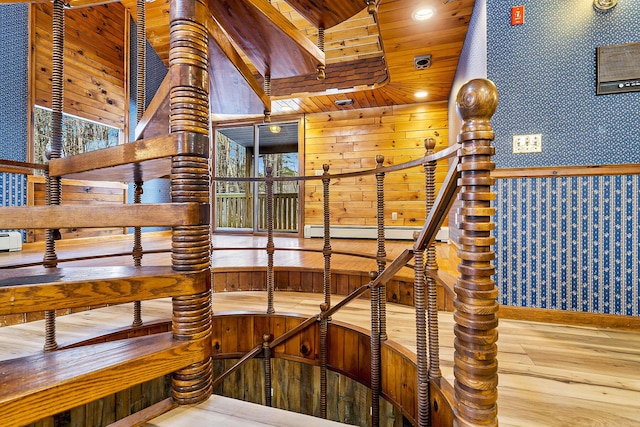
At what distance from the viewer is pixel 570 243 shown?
6.44ft

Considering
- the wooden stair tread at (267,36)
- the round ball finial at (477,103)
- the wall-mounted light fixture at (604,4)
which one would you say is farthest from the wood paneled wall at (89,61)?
the wall-mounted light fixture at (604,4)

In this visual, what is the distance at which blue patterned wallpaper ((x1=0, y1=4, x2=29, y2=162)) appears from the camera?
385cm

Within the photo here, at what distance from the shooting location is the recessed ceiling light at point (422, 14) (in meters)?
2.50

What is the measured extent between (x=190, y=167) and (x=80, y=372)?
553mm

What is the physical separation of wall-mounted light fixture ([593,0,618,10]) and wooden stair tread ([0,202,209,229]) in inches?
98.3

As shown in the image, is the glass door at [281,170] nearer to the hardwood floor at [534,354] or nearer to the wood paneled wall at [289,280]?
the wood paneled wall at [289,280]

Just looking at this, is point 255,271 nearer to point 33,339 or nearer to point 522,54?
point 33,339

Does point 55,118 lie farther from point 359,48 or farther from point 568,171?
point 359,48

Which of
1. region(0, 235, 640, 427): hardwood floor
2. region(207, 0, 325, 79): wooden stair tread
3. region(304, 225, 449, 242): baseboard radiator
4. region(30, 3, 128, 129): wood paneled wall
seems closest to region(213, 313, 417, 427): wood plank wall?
region(0, 235, 640, 427): hardwood floor

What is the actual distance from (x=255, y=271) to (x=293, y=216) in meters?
4.22

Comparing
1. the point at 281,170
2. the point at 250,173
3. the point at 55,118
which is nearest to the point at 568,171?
the point at 55,118

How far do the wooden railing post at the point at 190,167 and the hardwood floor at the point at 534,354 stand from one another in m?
0.98

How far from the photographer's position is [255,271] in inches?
113

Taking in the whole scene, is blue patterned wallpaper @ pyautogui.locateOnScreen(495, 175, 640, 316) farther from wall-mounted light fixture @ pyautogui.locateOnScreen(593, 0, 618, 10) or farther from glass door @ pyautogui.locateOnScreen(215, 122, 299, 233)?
glass door @ pyautogui.locateOnScreen(215, 122, 299, 233)
